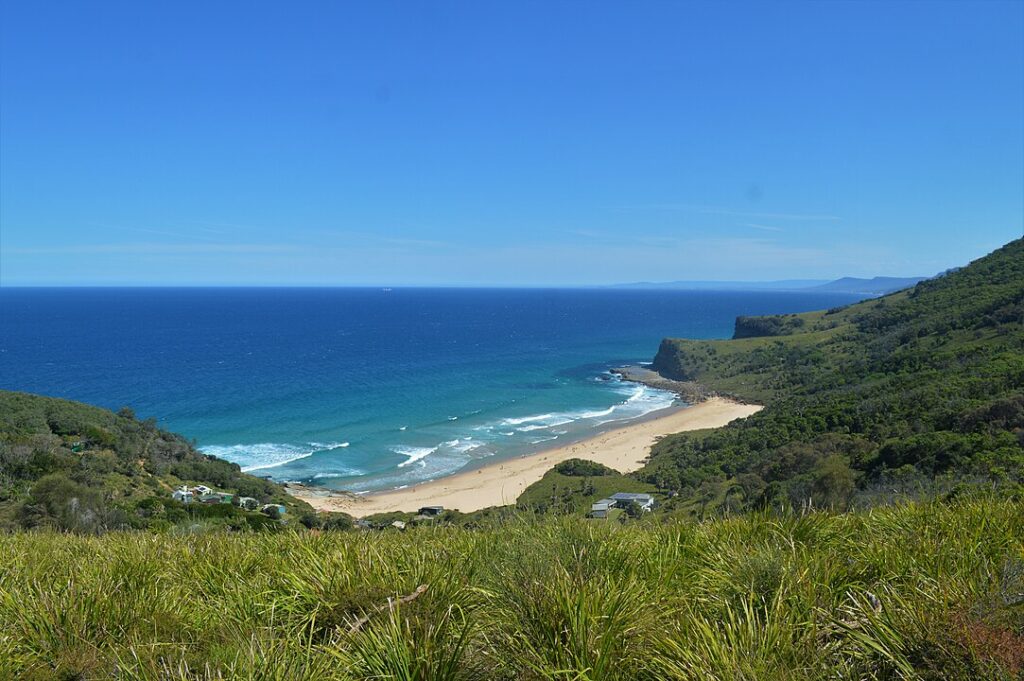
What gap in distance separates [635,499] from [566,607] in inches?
1210

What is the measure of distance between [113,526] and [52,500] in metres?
3.49

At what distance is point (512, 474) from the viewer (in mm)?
45594

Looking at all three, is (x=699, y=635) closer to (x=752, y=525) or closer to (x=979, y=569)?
(x=979, y=569)

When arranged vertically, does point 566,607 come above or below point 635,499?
above

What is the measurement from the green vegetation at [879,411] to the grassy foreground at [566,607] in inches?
80.0

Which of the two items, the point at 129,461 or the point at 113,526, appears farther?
the point at 129,461

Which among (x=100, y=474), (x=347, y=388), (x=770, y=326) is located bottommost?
(x=347, y=388)

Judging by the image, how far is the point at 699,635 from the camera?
4020mm

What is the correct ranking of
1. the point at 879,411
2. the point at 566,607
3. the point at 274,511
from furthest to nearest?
1. the point at 879,411
2. the point at 274,511
3. the point at 566,607

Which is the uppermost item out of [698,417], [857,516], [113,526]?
[857,516]

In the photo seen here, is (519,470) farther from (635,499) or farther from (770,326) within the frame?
(770,326)

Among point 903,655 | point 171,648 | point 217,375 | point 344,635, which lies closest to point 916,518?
point 903,655

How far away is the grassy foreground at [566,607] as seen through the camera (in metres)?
3.80

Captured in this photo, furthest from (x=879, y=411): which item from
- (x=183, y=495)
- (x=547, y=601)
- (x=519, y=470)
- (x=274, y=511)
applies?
(x=183, y=495)
